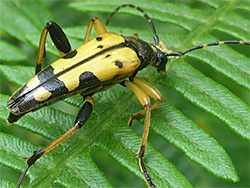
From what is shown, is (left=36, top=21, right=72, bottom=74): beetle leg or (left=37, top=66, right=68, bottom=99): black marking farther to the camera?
(left=36, top=21, right=72, bottom=74): beetle leg

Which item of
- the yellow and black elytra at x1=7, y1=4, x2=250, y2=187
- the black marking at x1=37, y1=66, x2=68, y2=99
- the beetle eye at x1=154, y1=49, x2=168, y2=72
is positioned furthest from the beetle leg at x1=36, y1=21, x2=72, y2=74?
the beetle eye at x1=154, y1=49, x2=168, y2=72

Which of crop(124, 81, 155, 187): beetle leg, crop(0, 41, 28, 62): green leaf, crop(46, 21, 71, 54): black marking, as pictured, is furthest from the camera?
crop(0, 41, 28, 62): green leaf

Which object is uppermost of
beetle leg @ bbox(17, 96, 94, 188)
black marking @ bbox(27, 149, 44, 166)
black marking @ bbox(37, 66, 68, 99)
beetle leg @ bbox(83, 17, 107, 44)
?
beetle leg @ bbox(83, 17, 107, 44)

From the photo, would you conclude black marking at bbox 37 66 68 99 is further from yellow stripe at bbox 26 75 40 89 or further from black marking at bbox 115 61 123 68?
black marking at bbox 115 61 123 68

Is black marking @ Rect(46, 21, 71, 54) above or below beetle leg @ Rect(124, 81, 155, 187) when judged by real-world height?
above

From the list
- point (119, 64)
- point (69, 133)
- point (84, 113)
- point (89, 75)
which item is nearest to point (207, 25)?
point (119, 64)

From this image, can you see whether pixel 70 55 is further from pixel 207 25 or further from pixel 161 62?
pixel 207 25

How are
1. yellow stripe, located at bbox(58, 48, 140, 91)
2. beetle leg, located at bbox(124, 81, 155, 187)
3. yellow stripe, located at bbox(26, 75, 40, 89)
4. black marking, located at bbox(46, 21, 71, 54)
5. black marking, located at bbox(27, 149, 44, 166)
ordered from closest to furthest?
black marking, located at bbox(27, 149, 44, 166)
beetle leg, located at bbox(124, 81, 155, 187)
yellow stripe, located at bbox(26, 75, 40, 89)
yellow stripe, located at bbox(58, 48, 140, 91)
black marking, located at bbox(46, 21, 71, 54)
